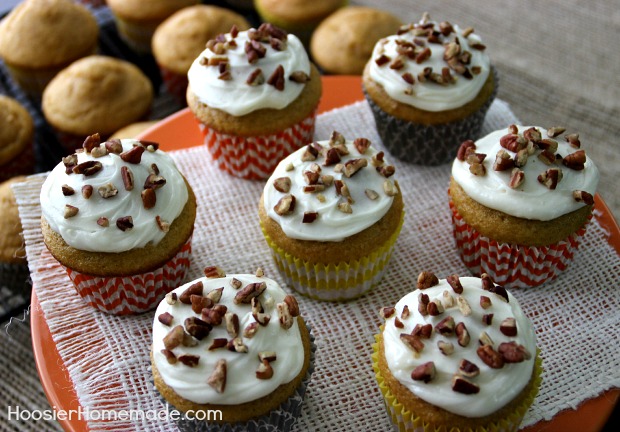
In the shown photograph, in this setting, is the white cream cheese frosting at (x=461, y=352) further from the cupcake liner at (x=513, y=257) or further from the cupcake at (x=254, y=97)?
the cupcake at (x=254, y=97)

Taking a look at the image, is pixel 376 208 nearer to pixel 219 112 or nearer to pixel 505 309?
pixel 505 309

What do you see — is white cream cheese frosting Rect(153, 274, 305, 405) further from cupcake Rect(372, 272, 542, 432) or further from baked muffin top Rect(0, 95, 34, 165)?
baked muffin top Rect(0, 95, 34, 165)

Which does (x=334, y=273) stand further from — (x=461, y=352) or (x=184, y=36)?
(x=184, y=36)

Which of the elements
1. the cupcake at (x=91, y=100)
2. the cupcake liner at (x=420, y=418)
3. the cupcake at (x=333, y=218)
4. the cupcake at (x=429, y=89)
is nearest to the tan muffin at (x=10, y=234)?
the cupcake at (x=91, y=100)

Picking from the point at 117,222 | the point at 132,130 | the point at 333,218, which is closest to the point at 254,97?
the point at 333,218

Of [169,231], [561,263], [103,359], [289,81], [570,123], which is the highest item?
[289,81]

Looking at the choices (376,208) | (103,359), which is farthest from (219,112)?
(103,359)
